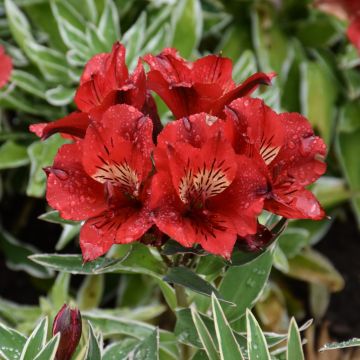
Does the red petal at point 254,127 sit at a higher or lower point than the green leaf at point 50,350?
higher

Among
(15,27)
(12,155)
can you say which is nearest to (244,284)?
(12,155)

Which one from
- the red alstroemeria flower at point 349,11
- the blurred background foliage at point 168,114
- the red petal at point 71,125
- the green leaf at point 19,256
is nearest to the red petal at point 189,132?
the red petal at point 71,125

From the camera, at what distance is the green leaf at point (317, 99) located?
5.74 feet

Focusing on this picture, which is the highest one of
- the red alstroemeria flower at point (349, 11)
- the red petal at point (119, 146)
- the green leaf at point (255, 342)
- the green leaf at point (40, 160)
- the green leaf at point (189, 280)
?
the red petal at point (119, 146)

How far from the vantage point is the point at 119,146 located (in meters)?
0.81

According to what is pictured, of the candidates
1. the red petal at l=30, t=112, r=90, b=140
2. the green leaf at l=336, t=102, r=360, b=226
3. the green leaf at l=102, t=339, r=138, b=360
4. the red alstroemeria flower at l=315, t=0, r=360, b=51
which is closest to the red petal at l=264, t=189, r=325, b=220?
the red petal at l=30, t=112, r=90, b=140

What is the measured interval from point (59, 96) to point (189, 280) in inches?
27.8

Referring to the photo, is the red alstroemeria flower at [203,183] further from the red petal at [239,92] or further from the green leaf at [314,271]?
the green leaf at [314,271]

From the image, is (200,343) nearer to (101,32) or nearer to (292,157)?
(292,157)

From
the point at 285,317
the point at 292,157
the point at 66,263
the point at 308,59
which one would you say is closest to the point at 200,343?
the point at 66,263

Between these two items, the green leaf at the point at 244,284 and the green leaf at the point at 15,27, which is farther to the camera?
the green leaf at the point at 15,27

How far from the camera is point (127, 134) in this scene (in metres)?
0.82

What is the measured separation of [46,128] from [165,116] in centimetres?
61

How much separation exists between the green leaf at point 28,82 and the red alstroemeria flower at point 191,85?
723 mm
